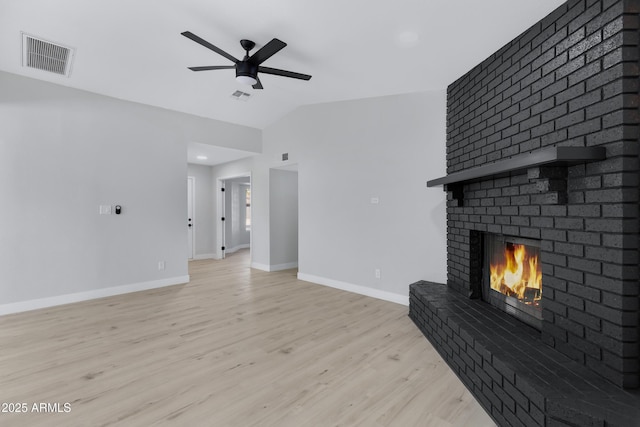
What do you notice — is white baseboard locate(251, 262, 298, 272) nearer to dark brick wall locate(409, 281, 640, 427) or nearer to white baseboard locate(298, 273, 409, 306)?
white baseboard locate(298, 273, 409, 306)

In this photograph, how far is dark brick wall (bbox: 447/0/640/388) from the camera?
1537 mm

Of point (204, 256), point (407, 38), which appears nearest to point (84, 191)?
point (204, 256)

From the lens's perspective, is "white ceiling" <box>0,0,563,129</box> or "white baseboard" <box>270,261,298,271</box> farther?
"white baseboard" <box>270,261,298,271</box>

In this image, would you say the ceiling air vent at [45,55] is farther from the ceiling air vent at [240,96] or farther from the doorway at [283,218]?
the doorway at [283,218]

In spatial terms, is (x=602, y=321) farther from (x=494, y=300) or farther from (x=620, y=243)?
(x=494, y=300)

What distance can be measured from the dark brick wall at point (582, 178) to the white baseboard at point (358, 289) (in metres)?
1.77

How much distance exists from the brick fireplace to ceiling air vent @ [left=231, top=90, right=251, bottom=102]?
11.2 feet

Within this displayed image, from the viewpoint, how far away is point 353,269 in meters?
4.48

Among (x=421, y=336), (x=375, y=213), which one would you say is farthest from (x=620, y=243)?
(x=375, y=213)

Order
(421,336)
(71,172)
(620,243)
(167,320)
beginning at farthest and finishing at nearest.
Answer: (71,172)
(167,320)
(421,336)
(620,243)

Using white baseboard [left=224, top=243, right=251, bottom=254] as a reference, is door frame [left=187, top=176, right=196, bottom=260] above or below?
above

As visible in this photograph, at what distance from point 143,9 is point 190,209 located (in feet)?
16.9

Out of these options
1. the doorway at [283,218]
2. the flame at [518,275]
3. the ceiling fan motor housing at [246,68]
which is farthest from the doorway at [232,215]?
the flame at [518,275]

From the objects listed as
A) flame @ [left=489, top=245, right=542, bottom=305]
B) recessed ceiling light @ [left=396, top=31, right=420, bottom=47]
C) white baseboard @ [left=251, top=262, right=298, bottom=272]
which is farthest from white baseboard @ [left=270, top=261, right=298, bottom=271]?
recessed ceiling light @ [left=396, top=31, right=420, bottom=47]
